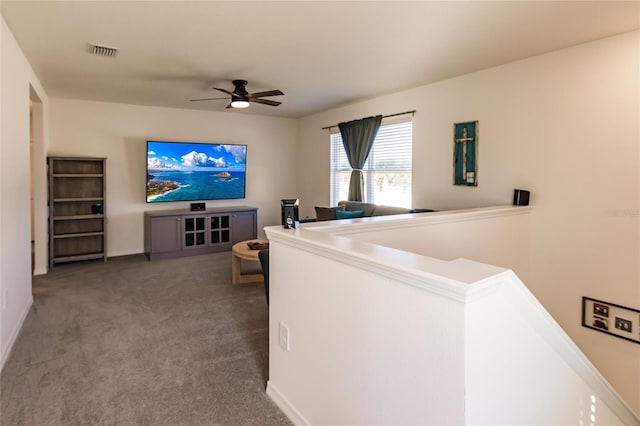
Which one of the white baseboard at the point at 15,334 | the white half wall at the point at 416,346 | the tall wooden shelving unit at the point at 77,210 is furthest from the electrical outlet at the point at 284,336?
the tall wooden shelving unit at the point at 77,210

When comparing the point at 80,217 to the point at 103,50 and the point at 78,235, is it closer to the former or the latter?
the point at 78,235

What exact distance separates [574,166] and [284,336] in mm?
2926

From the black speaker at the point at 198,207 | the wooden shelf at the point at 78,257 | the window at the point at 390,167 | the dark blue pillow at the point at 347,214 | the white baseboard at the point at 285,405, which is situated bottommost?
the white baseboard at the point at 285,405

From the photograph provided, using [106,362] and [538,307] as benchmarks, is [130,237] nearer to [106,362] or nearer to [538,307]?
[106,362]

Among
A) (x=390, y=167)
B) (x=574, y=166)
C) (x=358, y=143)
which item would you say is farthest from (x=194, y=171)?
(x=574, y=166)

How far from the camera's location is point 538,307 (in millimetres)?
1256

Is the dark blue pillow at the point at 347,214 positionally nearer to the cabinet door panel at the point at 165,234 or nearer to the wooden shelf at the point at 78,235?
the cabinet door panel at the point at 165,234

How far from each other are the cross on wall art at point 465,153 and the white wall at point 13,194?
4178 millimetres

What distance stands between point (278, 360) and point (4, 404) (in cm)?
157

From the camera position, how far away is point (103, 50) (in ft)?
10.8

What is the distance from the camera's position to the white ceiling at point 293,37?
2.52 metres

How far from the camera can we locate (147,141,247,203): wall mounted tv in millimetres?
5812

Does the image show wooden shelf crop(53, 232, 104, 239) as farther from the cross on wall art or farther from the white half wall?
the cross on wall art

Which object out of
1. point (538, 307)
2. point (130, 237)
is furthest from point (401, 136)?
point (130, 237)
